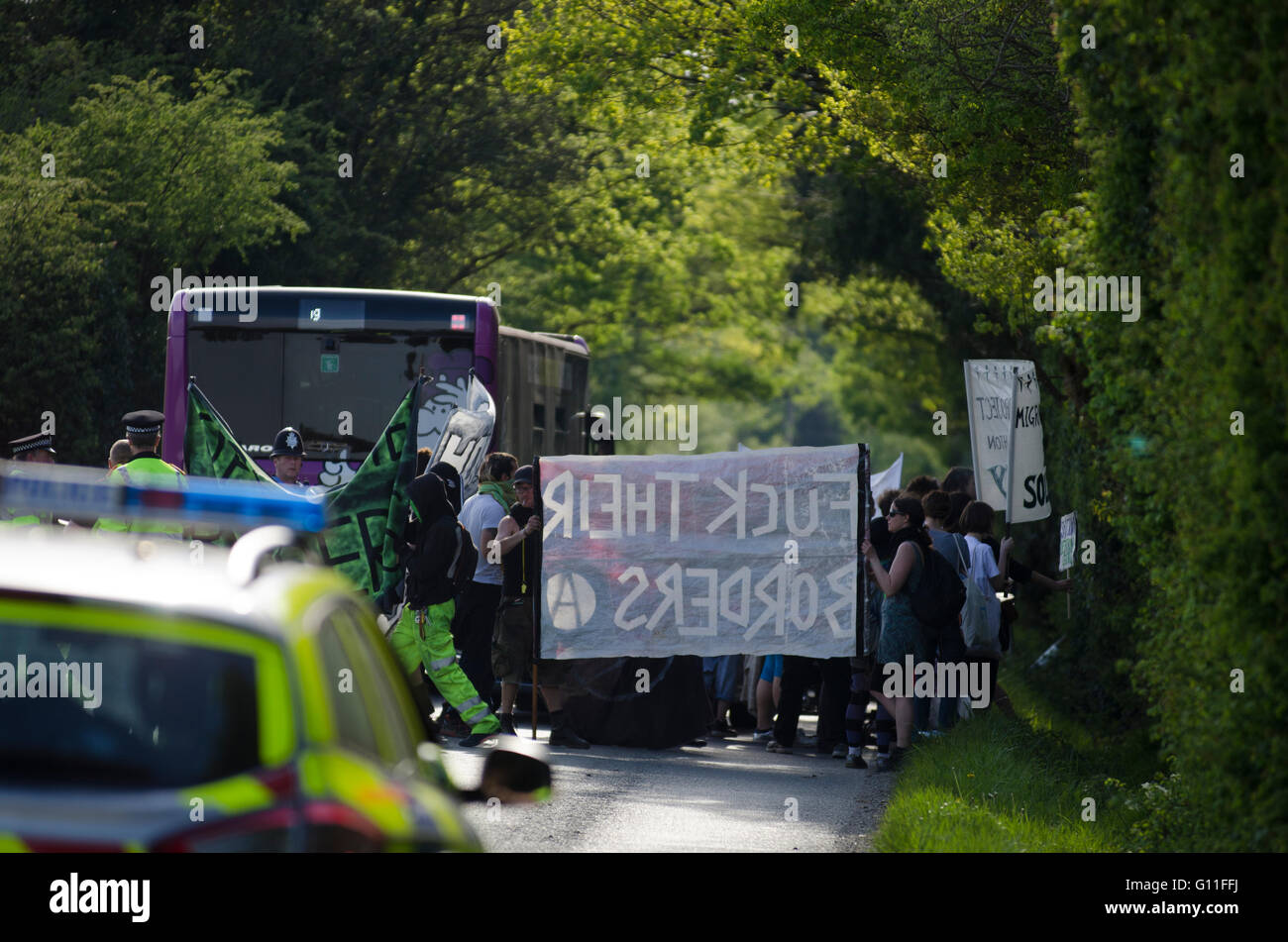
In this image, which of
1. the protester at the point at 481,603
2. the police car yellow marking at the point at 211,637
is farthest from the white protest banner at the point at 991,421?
the police car yellow marking at the point at 211,637

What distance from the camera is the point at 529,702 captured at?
51.0ft

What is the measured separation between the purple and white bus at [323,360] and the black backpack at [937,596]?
18.6ft

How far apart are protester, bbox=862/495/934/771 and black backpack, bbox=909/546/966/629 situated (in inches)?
1.9

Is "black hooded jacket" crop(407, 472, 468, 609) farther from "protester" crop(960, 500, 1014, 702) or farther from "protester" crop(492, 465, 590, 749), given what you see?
"protester" crop(960, 500, 1014, 702)

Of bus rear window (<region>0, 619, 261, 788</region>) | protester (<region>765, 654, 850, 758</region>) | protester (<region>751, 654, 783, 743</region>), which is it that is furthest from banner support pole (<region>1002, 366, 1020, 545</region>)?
bus rear window (<region>0, 619, 261, 788</region>)

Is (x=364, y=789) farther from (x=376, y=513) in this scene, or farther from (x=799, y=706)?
(x=799, y=706)

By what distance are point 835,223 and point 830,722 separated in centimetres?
1776

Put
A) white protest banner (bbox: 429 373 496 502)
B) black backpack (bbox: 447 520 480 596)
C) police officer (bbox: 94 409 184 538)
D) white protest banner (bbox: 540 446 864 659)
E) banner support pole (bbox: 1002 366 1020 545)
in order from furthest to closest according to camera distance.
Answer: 1. banner support pole (bbox: 1002 366 1020 545)
2. white protest banner (bbox: 429 373 496 502)
3. white protest banner (bbox: 540 446 864 659)
4. black backpack (bbox: 447 520 480 596)
5. police officer (bbox: 94 409 184 538)

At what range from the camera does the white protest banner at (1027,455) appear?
1404 centimetres

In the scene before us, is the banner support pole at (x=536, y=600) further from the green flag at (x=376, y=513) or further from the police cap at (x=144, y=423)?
the police cap at (x=144, y=423)

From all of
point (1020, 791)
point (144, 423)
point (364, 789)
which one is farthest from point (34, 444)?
point (364, 789)

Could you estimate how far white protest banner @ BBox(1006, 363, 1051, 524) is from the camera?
46.1ft

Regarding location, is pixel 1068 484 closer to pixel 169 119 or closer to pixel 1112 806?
pixel 1112 806

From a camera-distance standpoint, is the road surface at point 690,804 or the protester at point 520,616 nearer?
the road surface at point 690,804
